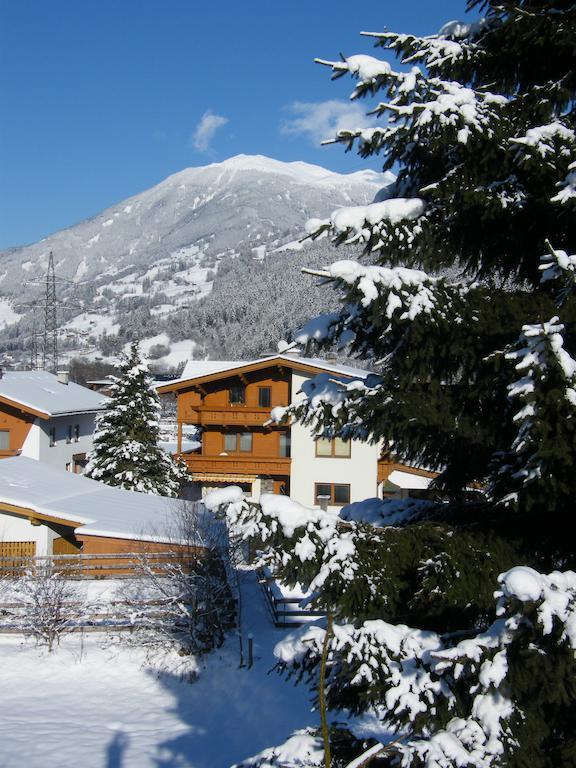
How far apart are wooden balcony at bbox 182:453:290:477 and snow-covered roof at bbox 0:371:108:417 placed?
5.13 meters

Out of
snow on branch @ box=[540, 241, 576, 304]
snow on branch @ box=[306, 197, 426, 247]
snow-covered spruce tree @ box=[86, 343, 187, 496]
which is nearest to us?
snow on branch @ box=[540, 241, 576, 304]

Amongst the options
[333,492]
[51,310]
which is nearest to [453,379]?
[333,492]

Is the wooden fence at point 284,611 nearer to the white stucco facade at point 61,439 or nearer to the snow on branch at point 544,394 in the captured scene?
the snow on branch at point 544,394

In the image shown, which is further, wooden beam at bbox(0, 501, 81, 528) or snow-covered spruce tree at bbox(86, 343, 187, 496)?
snow-covered spruce tree at bbox(86, 343, 187, 496)

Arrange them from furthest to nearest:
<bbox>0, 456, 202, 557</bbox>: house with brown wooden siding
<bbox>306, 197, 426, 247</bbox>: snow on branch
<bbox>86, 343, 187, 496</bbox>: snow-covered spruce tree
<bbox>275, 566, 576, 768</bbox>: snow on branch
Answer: <bbox>86, 343, 187, 496</bbox>: snow-covered spruce tree, <bbox>0, 456, 202, 557</bbox>: house with brown wooden siding, <bbox>306, 197, 426, 247</bbox>: snow on branch, <bbox>275, 566, 576, 768</bbox>: snow on branch

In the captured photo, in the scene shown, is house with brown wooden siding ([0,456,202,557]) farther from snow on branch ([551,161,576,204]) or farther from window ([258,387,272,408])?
snow on branch ([551,161,576,204])

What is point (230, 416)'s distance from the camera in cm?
3212

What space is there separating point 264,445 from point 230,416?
2379 millimetres

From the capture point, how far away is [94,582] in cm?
1884

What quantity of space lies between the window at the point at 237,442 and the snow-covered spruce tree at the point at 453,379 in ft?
90.9

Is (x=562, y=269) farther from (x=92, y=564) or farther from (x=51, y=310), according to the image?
(x=51, y=310)

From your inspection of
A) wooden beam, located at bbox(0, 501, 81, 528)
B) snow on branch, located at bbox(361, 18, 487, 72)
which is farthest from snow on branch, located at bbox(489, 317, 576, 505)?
wooden beam, located at bbox(0, 501, 81, 528)

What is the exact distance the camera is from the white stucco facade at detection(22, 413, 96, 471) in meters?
37.1

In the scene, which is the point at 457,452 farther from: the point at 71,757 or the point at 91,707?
the point at 91,707
